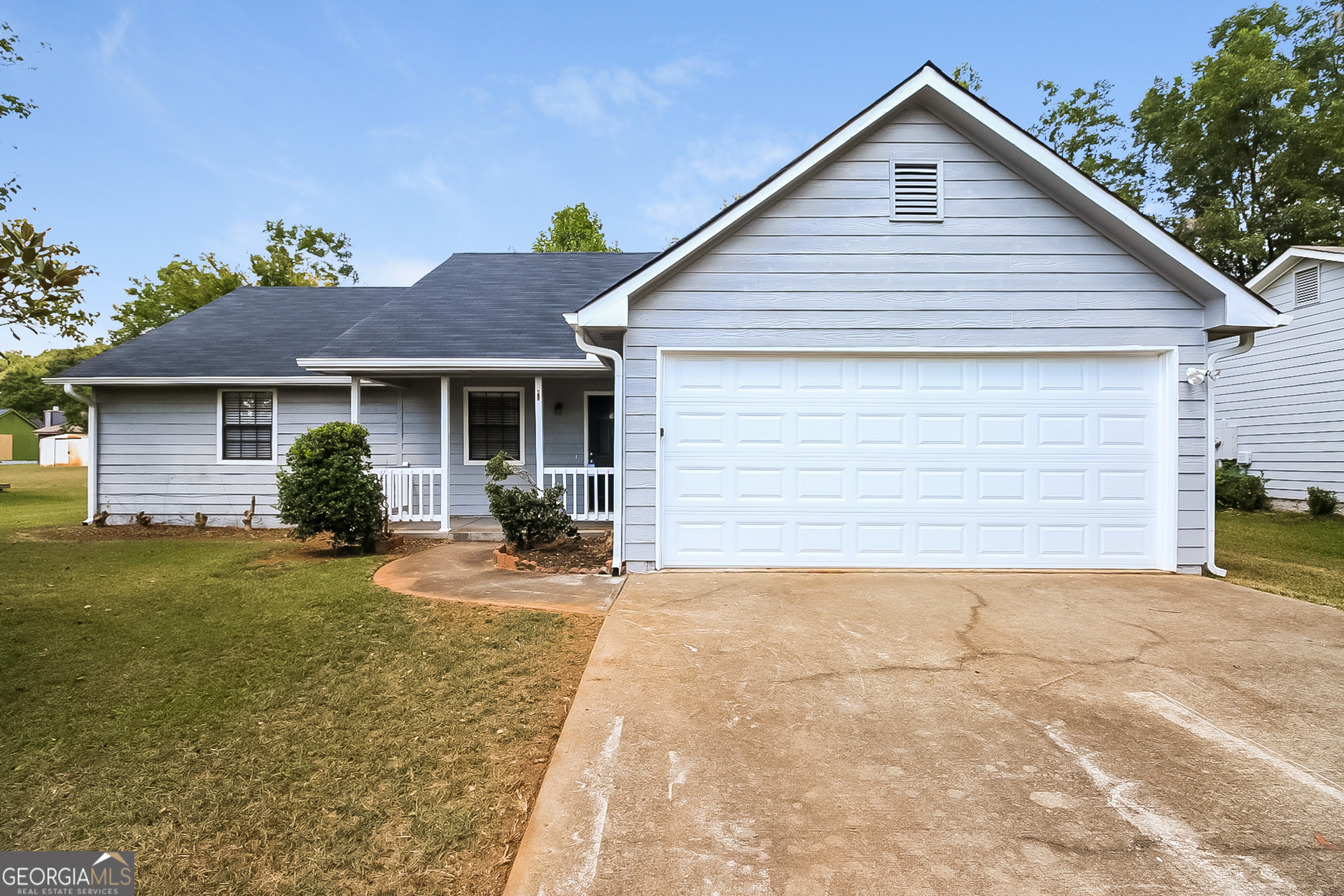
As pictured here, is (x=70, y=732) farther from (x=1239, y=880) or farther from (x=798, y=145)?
(x=798, y=145)

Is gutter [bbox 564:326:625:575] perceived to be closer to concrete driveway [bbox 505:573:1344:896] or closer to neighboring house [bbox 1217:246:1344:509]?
concrete driveway [bbox 505:573:1344:896]

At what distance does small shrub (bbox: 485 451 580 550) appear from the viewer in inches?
306

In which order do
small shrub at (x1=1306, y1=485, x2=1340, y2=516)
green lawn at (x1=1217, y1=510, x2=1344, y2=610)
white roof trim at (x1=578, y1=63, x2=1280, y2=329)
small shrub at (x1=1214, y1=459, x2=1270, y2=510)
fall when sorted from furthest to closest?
small shrub at (x1=1214, y1=459, x2=1270, y2=510)
small shrub at (x1=1306, y1=485, x2=1340, y2=516)
green lawn at (x1=1217, y1=510, x2=1344, y2=610)
white roof trim at (x1=578, y1=63, x2=1280, y2=329)

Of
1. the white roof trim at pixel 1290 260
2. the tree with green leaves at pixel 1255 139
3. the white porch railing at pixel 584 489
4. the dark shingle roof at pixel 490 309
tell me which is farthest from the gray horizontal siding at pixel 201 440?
the tree with green leaves at pixel 1255 139

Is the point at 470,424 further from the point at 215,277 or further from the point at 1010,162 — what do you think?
the point at 215,277

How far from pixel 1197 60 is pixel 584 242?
24212mm

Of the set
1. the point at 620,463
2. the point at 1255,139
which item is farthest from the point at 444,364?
the point at 1255,139

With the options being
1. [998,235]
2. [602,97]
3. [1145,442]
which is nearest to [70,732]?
[998,235]

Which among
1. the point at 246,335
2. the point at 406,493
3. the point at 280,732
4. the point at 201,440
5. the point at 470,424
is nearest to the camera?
the point at 280,732

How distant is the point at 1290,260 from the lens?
13.4 meters

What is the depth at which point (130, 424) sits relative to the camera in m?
11.7

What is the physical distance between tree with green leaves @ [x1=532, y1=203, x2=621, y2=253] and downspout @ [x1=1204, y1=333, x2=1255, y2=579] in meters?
27.0

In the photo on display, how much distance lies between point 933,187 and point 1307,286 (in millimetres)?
11835

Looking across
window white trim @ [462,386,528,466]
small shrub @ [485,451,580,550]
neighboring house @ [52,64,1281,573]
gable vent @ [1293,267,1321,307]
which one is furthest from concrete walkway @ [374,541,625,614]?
gable vent @ [1293,267,1321,307]
